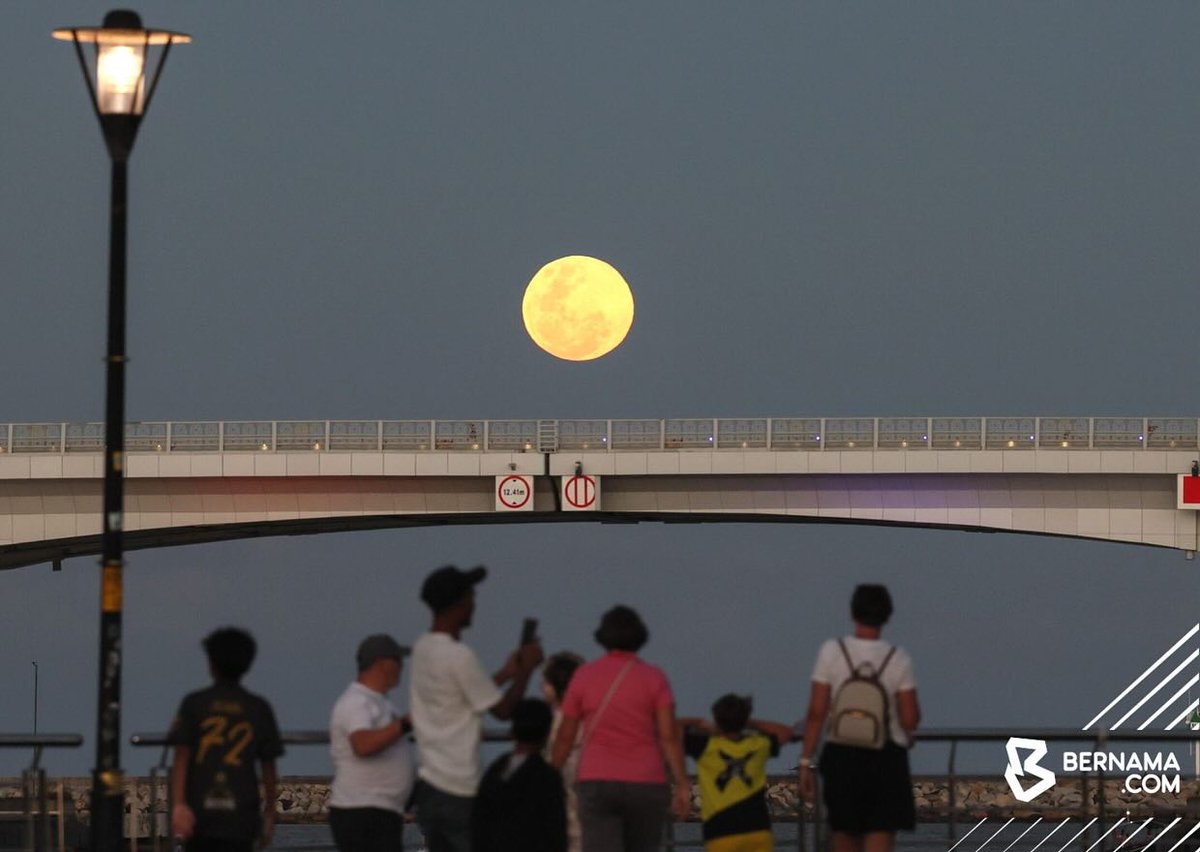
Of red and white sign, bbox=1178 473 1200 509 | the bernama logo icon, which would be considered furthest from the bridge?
the bernama logo icon

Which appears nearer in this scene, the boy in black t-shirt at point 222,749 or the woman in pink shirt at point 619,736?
the boy in black t-shirt at point 222,749

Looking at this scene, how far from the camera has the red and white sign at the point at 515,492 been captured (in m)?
56.4

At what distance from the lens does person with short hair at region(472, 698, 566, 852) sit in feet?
41.2

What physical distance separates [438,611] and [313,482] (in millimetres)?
45797

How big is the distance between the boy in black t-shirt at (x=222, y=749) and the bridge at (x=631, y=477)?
43084mm

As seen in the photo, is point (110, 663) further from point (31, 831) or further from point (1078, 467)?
point (1078, 467)

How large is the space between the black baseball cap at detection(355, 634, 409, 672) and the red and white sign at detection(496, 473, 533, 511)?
43284 millimetres

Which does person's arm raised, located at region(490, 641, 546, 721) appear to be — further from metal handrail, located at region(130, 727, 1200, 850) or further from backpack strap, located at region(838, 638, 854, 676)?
metal handrail, located at region(130, 727, 1200, 850)

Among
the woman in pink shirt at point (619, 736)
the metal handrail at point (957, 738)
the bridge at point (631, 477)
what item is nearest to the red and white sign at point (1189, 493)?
the bridge at point (631, 477)

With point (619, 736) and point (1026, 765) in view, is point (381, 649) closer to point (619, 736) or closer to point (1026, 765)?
point (619, 736)

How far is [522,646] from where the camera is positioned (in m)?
13.0

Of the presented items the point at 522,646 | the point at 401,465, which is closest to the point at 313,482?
the point at 401,465

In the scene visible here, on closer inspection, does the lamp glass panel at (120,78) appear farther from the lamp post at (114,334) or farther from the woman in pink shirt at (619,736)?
the woman in pink shirt at (619,736)

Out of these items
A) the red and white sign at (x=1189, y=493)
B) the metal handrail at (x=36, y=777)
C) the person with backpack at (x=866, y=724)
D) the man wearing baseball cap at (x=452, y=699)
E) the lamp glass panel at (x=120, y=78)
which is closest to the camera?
the man wearing baseball cap at (x=452, y=699)
